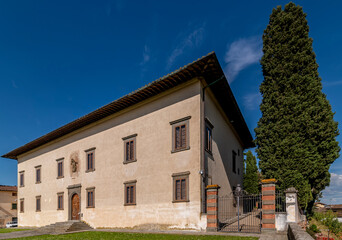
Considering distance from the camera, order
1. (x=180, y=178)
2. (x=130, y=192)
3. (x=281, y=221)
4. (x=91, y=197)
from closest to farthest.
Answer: (x=281, y=221) → (x=180, y=178) → (x=130, y=192) → (x=91, y=197)

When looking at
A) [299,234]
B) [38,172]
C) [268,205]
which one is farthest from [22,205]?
[299,234]

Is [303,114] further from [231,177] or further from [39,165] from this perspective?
[39,165]

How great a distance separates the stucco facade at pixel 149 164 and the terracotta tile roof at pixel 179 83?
1.10 feet

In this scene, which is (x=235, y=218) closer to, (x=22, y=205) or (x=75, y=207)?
(x=75, y=207)

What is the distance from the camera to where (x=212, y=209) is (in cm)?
1323

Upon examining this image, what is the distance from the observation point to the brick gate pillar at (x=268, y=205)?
11875mm

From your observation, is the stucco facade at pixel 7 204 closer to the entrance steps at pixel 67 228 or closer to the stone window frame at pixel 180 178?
the entrance steps at pixel 67 228

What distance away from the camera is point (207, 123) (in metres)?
15.5

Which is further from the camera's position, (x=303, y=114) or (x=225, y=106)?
(x=225, y=106)

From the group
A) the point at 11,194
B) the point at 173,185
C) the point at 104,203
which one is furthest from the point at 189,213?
the point at 11,194

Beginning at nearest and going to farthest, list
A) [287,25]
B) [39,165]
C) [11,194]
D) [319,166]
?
1. [319,166]
2. [287,25]
3. [39,165]
4. [11,194]

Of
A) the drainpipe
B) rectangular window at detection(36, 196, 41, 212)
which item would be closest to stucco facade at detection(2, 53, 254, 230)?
the drainpipe

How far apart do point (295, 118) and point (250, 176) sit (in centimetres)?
1499

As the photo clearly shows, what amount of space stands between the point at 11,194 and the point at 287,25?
46.5 meters
